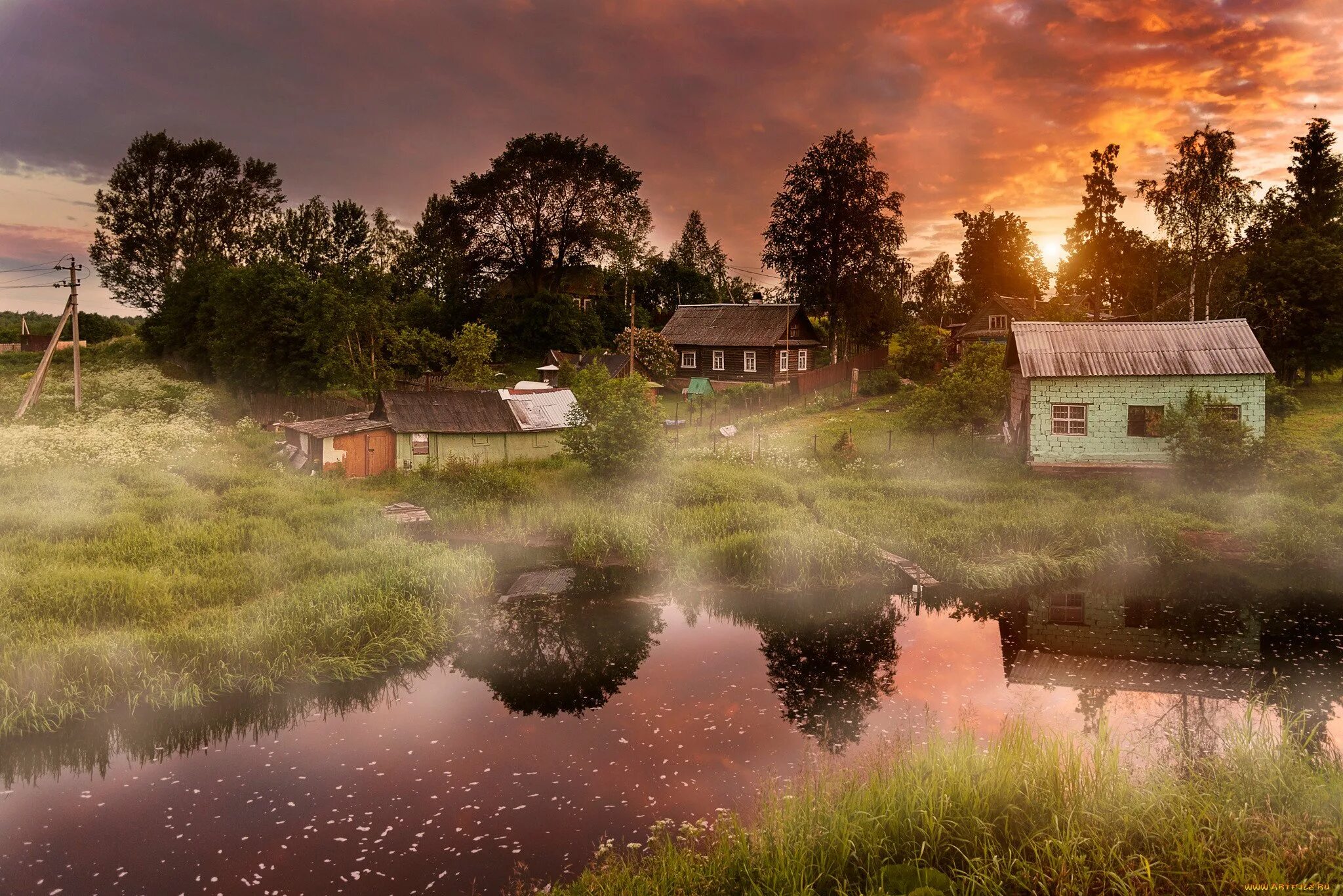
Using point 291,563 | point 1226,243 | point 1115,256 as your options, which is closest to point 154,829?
point 291,563

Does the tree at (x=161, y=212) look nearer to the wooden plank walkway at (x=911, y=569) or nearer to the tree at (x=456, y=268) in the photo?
the tree at (x=456, y=268)

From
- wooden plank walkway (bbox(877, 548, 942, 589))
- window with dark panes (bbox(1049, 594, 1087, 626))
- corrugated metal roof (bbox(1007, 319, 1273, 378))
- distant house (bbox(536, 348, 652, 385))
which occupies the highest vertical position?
distant house (bbox(536, 348, 652, 385))

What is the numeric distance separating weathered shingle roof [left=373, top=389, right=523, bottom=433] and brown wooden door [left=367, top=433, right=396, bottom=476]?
0.67 metres

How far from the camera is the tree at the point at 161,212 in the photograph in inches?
2144

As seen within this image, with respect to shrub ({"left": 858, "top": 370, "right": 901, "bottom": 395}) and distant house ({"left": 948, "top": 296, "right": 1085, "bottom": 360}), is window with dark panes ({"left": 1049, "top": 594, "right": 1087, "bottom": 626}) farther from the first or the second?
distant house ({"left": 948, "top": 296, "right": 1085, "bottom": 360})

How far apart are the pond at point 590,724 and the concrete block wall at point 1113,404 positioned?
910 centimetres

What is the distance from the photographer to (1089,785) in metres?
8.59

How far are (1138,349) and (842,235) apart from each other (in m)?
23.5

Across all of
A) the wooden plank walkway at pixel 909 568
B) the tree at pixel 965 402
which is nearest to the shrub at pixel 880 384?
the tree at pixel 965 402

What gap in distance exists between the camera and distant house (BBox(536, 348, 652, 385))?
46781mm

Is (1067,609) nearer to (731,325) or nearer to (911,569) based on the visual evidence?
(911,569)

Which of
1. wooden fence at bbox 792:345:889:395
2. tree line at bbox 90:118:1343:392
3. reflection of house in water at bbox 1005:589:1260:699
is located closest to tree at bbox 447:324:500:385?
tree line at bbox 90:118:1343:392

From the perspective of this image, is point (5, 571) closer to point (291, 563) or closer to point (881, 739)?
point (291, 563)

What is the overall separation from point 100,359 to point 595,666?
2152 inches
